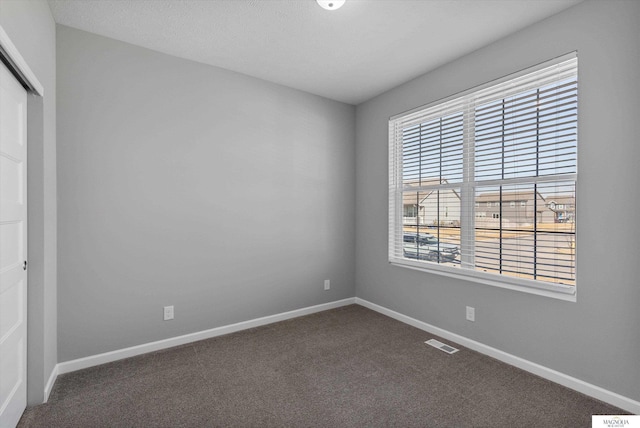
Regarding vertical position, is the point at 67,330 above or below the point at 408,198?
below

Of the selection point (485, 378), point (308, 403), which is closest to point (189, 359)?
point (308, 403)

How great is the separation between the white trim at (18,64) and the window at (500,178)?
3034mm

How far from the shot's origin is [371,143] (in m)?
3.87

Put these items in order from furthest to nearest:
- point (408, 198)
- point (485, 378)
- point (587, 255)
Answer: point (408, 198) < point (485, 378) < point (587, 255)

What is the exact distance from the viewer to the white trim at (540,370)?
195cm

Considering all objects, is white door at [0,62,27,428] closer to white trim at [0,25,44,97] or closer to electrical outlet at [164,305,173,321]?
white trim at [0,25,44,97]

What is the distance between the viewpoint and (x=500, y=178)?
8.53 ft

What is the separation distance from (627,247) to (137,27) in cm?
369

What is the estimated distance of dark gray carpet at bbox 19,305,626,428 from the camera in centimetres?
186

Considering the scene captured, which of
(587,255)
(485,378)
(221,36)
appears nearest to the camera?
(587,255)

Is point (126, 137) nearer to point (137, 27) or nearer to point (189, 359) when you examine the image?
point (137, 27)

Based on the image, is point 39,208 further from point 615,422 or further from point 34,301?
point 615,422

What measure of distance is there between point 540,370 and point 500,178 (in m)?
1.48

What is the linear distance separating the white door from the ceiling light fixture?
180 centimetres
